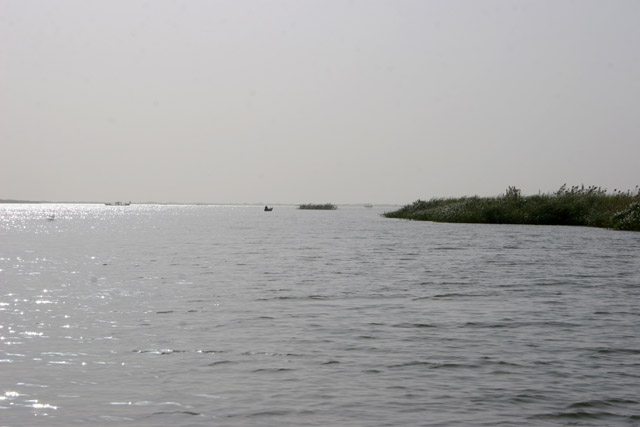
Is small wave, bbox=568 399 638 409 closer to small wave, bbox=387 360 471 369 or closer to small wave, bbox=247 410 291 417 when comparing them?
small wave, bbox=387 360 471 369

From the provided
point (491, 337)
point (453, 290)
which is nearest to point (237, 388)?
point (491, 337)

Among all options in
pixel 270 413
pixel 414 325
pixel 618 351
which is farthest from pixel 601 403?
pixel 414 325

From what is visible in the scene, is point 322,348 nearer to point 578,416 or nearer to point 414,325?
point 414,325

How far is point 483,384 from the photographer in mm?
11664

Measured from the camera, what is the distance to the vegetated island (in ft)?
223

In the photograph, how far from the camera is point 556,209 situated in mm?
77000

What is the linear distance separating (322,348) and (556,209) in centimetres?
6771

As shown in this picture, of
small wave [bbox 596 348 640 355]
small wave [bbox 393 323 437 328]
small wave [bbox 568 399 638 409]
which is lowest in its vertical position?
small wave [bbox 568 399 638 409]

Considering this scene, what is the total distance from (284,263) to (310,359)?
23359 mm

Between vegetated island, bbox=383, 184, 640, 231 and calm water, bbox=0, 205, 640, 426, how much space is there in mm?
41263

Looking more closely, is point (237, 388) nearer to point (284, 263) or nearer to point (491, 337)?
point (491, 337)

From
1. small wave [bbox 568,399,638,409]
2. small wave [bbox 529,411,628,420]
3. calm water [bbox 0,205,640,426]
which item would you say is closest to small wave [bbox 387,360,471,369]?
calm water [bbox 0,205,640,426]

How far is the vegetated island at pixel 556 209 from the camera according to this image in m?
68.1

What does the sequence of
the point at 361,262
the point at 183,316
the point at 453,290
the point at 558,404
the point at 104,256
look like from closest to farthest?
the point at 558,404
the point at 183,316
the point at 453,290
the point at 361,262
the point at 104,256
